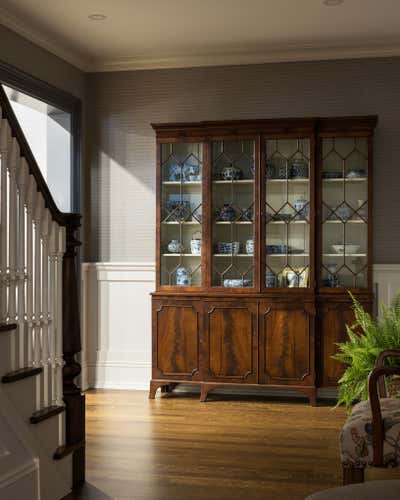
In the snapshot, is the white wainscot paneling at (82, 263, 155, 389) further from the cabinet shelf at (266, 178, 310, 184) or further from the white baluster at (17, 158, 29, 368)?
the white baluster at (17, 158, 29, 368)

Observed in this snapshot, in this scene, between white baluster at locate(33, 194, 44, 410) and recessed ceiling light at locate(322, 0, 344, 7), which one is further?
recessed ceiling light at locate(322, 0, 344, 7)

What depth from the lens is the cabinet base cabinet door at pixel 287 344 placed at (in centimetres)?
578

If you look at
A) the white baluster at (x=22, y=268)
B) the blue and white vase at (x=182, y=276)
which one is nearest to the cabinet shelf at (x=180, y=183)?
the blue and white vase at (x=182, y=276)

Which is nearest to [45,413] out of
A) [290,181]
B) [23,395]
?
[23,395]

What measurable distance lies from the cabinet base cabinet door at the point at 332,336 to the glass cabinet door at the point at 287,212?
0.29 meters

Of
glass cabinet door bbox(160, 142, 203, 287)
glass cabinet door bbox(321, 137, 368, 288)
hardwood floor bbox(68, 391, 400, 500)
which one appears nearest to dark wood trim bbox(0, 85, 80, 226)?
hardwood floor bbox(68, 391, 400, 500)

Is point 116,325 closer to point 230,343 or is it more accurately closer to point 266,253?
point 230,343

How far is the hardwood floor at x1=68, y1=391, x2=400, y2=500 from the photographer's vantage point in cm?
371

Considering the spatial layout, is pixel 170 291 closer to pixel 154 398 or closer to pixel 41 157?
pixel 154 398

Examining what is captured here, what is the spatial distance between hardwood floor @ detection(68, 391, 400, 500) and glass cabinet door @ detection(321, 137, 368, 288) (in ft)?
3.38

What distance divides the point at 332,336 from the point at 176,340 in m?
1.21

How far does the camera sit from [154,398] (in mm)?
6023

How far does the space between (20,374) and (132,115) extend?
3.70 metres

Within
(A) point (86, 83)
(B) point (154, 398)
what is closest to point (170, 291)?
(B) point (154, 398)
